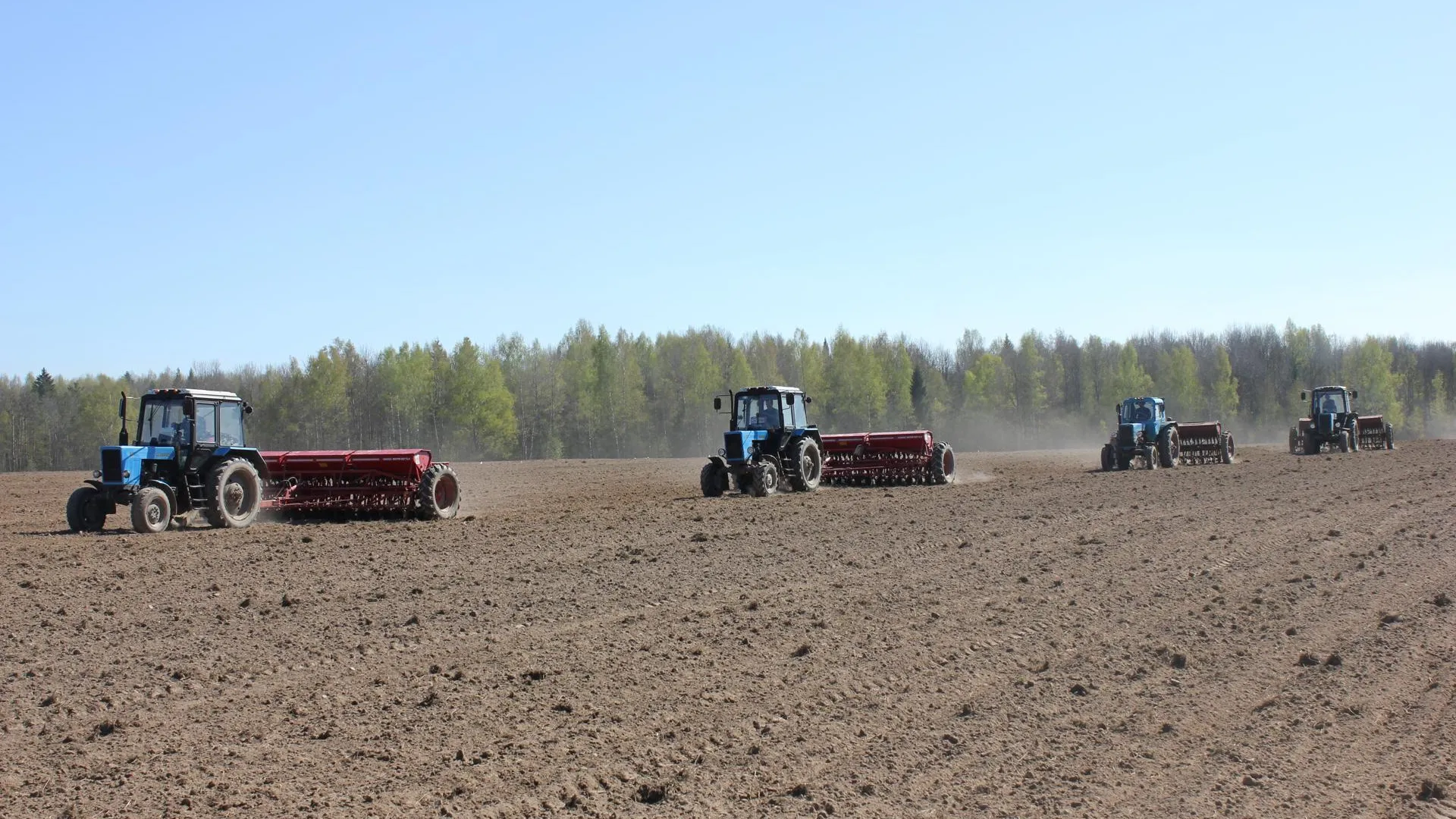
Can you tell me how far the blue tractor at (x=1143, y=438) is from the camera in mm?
31391

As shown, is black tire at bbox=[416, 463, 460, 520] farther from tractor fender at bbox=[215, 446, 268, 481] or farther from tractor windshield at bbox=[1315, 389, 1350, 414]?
tractor windshield at bbox=[1315, 389, 1350, 414]

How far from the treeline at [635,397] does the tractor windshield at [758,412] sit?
4293cm

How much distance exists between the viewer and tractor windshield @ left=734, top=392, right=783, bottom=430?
2317 cm

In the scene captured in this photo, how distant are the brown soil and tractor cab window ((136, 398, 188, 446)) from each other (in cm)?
250

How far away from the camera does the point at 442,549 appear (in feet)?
47.9

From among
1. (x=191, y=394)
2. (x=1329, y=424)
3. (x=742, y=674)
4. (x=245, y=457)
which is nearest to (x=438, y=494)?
(x=245, y=457)

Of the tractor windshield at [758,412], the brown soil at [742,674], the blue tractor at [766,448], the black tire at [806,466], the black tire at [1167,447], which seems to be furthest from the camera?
the black tire at [1167,447]

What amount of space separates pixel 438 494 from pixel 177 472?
4.17 metres

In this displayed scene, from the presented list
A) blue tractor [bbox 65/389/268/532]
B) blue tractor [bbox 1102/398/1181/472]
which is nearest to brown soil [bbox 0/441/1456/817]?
blue tractor [bbox 65/389/268/532]

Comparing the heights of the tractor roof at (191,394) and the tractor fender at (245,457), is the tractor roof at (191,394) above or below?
above

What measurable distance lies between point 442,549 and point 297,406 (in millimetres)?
54265

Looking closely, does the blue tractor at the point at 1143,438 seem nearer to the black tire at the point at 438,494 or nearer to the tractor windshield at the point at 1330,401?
the tractor windshield at the point at 1330,401

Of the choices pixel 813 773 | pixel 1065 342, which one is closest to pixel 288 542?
pixel 813 773

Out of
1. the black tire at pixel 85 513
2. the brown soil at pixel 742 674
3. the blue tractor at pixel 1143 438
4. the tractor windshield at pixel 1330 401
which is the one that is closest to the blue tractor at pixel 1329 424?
the tractor windshield at pixel 1330 401
